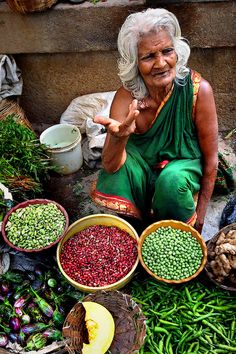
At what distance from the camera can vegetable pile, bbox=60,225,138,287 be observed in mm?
2844

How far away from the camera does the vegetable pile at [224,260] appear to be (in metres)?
2.62

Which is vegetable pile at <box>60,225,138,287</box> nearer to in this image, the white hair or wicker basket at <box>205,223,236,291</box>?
wicker basket at <box>205,223,236,291</box>

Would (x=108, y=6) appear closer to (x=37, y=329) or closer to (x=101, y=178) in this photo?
(x=101, y=178)

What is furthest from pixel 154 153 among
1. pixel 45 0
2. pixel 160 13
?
pixel 45 0

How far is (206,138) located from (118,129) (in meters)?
0.70

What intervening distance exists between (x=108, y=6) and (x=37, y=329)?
2.47 metres

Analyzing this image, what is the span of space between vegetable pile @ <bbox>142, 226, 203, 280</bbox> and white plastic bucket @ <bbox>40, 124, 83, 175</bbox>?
1353 millimetres

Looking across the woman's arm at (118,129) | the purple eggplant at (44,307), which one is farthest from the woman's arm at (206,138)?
the purple eggplant at (44,307)

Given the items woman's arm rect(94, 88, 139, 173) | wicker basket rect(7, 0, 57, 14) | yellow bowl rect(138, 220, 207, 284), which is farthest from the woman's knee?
wicker basket rect(7, 0, 57, 14)

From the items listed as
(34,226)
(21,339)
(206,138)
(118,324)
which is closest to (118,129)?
(206,138)

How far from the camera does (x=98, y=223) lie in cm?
316

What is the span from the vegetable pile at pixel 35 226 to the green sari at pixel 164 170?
0.31m

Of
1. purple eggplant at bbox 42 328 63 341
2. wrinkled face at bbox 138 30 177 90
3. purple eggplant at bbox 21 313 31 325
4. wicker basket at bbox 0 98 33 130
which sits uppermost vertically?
wrinkled face at bbox 138 30 177 90

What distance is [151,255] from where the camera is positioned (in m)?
2.79
